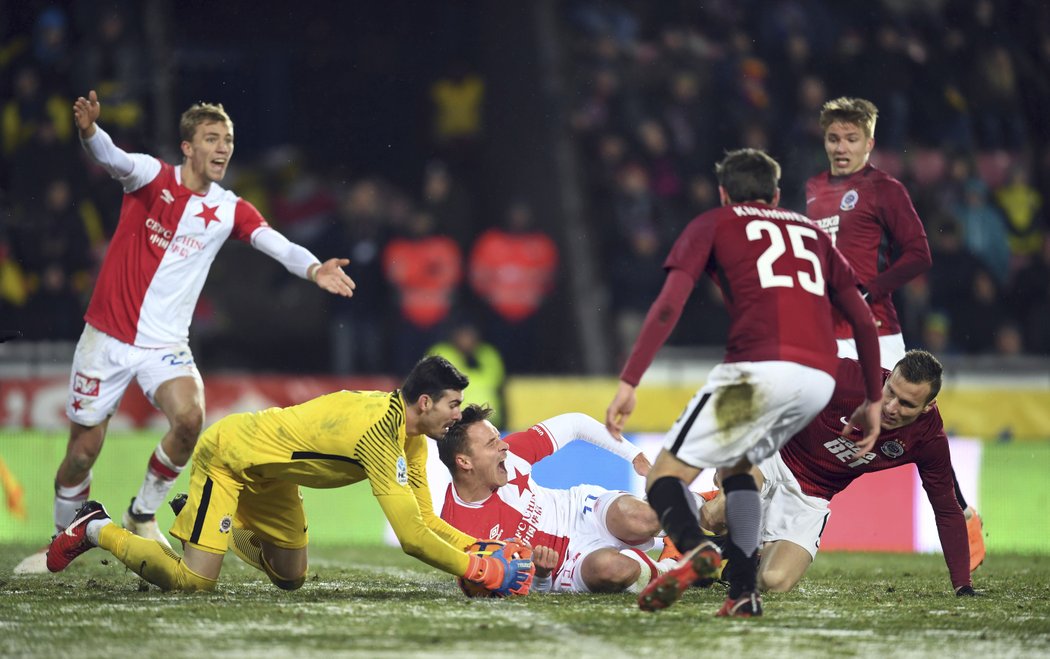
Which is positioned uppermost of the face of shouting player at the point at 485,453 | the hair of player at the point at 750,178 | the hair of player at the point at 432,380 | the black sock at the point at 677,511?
the hair of player at the point at 750,178

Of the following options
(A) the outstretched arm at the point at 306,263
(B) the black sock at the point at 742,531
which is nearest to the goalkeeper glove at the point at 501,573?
(B) the black sock at the point at 742,531

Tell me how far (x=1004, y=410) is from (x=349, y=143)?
7545 millimetres

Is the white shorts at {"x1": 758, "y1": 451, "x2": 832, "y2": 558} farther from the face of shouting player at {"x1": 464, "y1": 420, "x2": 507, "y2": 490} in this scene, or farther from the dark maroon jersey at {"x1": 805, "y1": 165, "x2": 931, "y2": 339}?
the face of shouting player at {"x1": 464, "y1": 420, "x2": 507, "y2": 490}

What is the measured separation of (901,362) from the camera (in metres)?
6.23

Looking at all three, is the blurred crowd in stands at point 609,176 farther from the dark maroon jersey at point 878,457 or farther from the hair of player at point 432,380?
the hair of player at point 432,380

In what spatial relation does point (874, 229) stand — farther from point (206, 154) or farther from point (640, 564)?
point (206, 154)

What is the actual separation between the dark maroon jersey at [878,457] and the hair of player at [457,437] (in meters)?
1.58

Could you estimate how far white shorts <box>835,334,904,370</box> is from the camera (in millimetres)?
7266

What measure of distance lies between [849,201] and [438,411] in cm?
266

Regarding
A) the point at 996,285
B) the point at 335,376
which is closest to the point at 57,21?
the point at 335,376

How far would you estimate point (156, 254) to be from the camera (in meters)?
7.19

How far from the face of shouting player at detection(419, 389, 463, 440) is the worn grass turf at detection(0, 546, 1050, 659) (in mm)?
724

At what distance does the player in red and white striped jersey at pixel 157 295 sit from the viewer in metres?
7.07

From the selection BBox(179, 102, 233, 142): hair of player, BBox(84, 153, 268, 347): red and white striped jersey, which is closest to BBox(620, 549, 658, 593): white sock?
BBox(84, 153, 268, 347): red and white striped jersey
